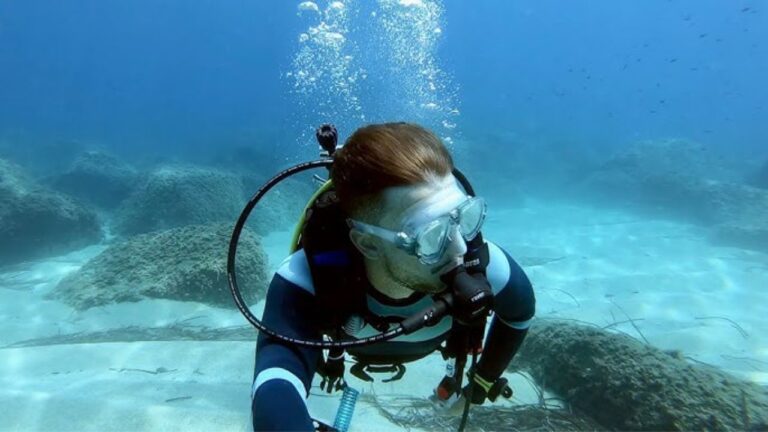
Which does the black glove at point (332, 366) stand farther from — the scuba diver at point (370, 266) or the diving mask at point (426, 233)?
the diving mask at point (426, 233)

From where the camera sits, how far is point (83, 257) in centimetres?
1261

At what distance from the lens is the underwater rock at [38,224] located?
Answer: 12.6 meters

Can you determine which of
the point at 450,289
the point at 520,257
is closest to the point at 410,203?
the point at 450,289

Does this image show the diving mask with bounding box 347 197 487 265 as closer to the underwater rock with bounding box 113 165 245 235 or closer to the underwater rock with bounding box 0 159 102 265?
the underwater rock with bounding box 113 165 245 235

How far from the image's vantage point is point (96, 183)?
1964cm

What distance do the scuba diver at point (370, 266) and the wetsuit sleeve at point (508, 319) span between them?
189 mm

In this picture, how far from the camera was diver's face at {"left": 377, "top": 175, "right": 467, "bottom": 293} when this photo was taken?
71.5 inches

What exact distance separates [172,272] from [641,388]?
7.62 metres

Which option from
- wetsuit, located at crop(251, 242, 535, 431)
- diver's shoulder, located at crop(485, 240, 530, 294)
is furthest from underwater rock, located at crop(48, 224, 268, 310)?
diver's shoulder, located at crop(485, 240, 530, 294)

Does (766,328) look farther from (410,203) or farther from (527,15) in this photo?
(527,15)

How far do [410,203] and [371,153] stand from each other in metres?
0.26

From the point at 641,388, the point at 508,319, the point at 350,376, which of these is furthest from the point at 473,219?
the point at 350,376

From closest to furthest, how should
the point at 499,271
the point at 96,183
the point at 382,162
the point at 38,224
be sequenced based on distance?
the point at 382,162 → the point at 499,271 → the point at 38,224 → the point at 96,183

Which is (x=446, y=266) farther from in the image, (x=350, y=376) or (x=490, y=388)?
(x=350, y=376)
